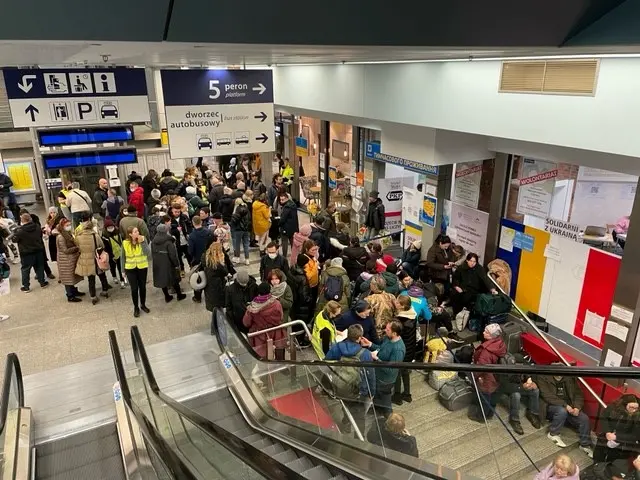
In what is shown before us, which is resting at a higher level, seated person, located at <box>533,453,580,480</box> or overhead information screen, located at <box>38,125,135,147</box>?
overhead information screen, located at <box>38,125,135,147</box>

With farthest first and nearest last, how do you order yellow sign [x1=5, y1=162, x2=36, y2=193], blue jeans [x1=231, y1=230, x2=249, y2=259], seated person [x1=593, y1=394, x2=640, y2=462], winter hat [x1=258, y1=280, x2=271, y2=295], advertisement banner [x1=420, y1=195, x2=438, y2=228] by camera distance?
yellow sign [x1=5, y1=162, x2=36, y2=193] < blue jeans [x1=231, y1=230, x2=249, y2=259] < advertisement banner [x1=420, y1=195, x2=438, y2=228] < winter hat [x1=258, y1=280, x2=271, y2=295] < seated person [x1=593, y1=394, x2=640, y2=462]

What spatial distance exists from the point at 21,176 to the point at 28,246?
7465mm

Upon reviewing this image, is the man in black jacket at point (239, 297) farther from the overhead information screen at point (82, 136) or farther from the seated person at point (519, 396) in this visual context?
the overhead information screen at point (82, 136)

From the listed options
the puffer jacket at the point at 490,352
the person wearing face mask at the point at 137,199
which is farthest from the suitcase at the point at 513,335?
the person wearing face mask at the point at 137,199

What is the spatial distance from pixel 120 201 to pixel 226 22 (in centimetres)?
977

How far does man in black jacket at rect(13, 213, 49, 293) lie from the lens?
858 centimetres

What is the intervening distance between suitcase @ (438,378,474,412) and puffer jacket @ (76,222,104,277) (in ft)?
20.2

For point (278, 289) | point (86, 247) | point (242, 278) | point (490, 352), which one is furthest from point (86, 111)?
point (490, 352)

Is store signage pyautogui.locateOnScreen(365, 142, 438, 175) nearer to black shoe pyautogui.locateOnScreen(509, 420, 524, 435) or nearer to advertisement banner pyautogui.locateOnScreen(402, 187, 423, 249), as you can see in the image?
advertisement banner pyautogui.locateOnScreen(402, 187, 423, 249)

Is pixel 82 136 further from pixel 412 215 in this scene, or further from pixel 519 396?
pixel 519 396

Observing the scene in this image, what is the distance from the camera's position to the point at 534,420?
4.15m

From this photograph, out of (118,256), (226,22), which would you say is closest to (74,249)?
(118,256)

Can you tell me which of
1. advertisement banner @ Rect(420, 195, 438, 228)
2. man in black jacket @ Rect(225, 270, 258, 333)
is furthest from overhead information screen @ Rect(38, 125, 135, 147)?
advertisement banner @ Rect(420, 195, 438, 228)

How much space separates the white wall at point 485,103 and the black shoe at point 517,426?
3.04 metres
